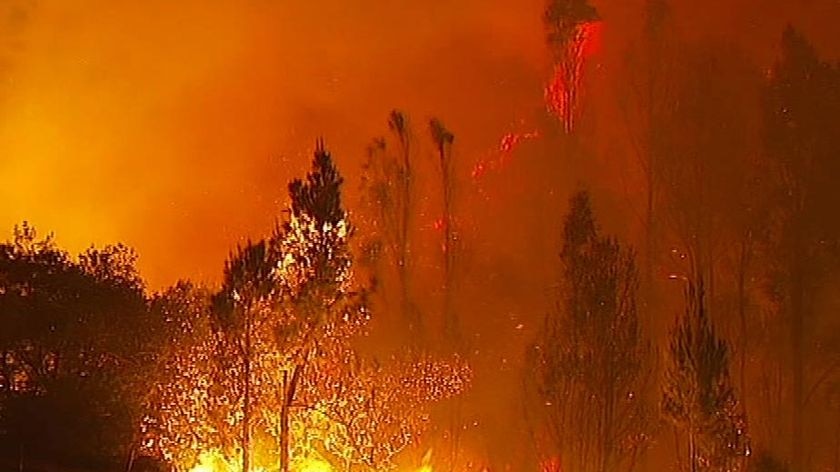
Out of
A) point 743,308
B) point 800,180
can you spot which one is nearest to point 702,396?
point 800,180

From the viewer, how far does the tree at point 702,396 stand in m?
10.4

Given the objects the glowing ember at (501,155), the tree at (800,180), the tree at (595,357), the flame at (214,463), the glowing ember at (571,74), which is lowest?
the flame at (214,463)

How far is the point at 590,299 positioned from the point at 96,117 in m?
12.6

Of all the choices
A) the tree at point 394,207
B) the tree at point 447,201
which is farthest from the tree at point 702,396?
the tree at point 447,201

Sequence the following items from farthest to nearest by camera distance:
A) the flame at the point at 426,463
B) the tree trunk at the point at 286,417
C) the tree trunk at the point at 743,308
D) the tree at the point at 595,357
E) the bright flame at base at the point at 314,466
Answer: the tree trunk at the point at 743,308, the flame at the point at 426,463, the tree at the point at 595,357, the bright flame at base at the point at 314,466, the tree trunk at the point at 286,417

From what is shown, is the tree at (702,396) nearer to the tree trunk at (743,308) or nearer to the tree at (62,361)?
the tree at (62,361)

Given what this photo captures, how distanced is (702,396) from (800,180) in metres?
10.1

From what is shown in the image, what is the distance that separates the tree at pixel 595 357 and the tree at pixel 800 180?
3325 mm

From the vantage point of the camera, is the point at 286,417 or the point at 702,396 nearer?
the point at 702,396

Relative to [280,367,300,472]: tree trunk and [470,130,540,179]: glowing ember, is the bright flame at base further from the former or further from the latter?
[470,130,540,179]: glowing ember

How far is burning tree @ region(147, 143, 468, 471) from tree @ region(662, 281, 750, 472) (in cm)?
472

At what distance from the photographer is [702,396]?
1041 cm

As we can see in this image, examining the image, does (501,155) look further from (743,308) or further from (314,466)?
(314,466)

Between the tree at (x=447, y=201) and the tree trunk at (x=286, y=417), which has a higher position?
the tree at (x=447, y=201)
